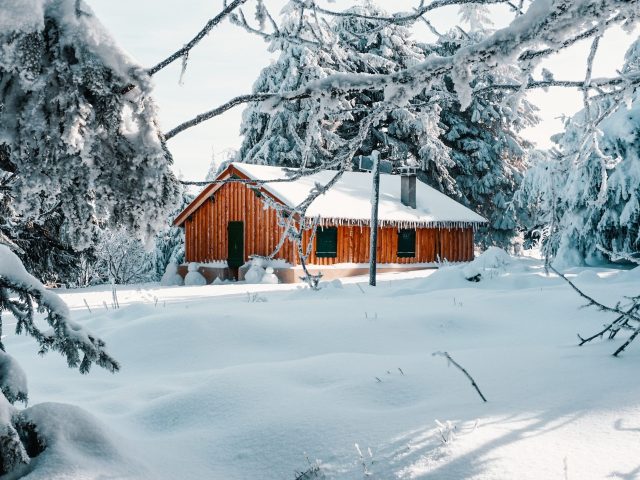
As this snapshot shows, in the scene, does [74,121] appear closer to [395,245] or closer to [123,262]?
[395,245]

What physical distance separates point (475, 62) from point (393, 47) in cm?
2937

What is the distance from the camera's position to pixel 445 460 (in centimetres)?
263

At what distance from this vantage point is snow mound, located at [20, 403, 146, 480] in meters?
2.52

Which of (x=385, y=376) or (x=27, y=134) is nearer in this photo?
(x=27, y=134)

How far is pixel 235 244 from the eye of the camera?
22.6m

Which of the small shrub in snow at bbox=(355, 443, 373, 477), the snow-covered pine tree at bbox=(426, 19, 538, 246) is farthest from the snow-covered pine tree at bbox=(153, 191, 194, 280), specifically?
the small shrub in snow at bbox=(355, 443, 373, 477)

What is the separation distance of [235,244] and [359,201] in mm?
5154

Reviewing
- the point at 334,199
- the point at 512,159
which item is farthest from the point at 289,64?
the point at 512,159

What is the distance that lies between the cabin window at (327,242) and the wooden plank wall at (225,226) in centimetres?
130

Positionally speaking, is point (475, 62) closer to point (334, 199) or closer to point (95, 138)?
point (95, 138)

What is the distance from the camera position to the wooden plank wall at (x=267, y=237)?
70.2ft

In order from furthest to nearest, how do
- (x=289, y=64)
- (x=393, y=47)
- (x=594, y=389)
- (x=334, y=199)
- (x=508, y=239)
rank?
(x=508, y=239), (x=393, y=47), (x=289, y=64), (x=334, y=199), (x=594, y=389)

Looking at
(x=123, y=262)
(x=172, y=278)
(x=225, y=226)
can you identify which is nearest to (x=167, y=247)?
(x=123, y=262)

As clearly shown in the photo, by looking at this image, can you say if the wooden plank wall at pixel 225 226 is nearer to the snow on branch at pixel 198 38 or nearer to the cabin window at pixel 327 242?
the cabin window at pixel 327 242
